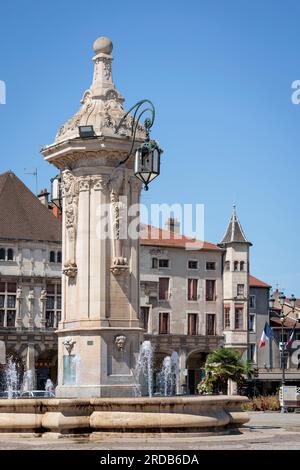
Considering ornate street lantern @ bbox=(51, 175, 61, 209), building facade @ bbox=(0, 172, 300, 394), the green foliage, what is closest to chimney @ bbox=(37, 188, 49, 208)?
building facade @ bbox=(0, 172, 300, 394)

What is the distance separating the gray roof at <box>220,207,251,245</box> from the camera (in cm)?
7531

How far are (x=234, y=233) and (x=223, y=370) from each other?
2513 cm

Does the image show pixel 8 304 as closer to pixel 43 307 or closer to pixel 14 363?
pixel 43 307

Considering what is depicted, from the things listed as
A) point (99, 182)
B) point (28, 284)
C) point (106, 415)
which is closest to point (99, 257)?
point (99, 182)

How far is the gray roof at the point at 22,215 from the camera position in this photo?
212 ft

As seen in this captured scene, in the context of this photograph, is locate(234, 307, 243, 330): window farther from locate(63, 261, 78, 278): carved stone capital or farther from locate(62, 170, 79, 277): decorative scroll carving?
locate(63, 261, 78, 278): carved stone capital

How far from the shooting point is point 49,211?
68000mm

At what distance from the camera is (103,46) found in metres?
23.7

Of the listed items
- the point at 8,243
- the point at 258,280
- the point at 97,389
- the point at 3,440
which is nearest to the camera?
the point at 3,440

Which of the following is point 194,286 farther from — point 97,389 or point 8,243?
point 97,389

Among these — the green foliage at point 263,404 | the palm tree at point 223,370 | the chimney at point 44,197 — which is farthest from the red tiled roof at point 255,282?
the green foliage at point 263,404

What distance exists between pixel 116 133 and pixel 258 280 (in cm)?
5893

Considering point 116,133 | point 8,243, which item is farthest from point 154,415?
point 8,243

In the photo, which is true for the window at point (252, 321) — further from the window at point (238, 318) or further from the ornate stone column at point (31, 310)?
the ornate stone column at point (31, 310)
